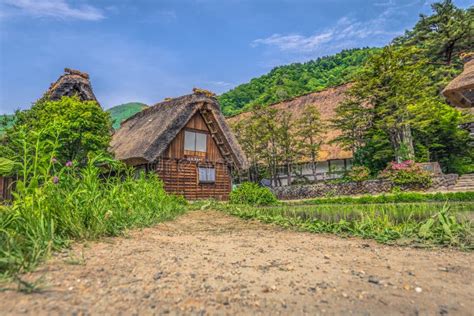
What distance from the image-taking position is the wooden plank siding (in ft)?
48.9

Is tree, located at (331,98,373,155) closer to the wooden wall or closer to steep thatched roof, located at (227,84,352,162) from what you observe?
steep thatched roof, located at (227,84,352,162)

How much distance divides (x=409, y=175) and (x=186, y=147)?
10.8 metres

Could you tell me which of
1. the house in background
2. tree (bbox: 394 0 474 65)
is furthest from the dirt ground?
tree (bbox: 394 0 474 65)

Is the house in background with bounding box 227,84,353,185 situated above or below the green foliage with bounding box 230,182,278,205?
above

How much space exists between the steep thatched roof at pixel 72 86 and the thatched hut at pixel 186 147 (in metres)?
3.06

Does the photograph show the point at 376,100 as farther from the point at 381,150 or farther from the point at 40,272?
the point at 40,272

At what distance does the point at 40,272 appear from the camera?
1791mm

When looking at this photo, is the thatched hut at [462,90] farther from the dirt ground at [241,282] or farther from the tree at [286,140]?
the tree at [286,140]

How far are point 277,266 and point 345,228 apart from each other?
2.52 metres

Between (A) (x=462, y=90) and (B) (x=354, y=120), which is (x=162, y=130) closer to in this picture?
(B) (x=354, y=120)

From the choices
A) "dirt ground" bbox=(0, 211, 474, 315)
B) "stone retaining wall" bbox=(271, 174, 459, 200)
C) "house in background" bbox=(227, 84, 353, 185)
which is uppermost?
"house in background" bbox=(227, 84, 353, 185)

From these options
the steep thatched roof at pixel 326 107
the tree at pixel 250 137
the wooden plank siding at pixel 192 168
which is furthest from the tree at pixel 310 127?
the wooden plank siding at pixel 192 168

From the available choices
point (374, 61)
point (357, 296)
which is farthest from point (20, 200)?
point (374, 61)

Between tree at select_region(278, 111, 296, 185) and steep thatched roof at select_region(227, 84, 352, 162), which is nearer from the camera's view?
tree at select_region(278, 111, 296, 185)
